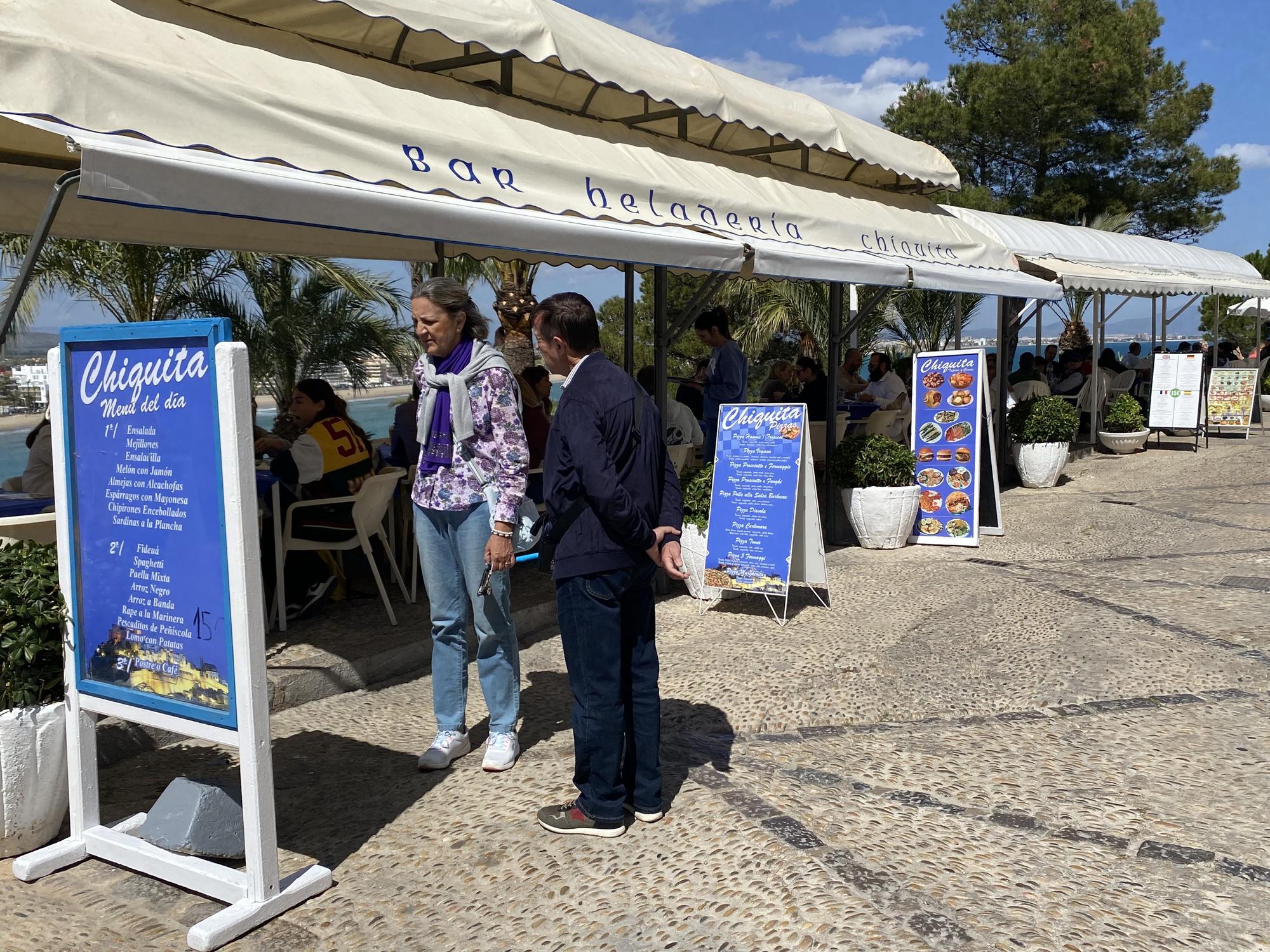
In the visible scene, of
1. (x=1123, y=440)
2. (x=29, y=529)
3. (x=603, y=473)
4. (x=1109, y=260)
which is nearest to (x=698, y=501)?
(x=603, y=473)

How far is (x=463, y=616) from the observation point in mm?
3988

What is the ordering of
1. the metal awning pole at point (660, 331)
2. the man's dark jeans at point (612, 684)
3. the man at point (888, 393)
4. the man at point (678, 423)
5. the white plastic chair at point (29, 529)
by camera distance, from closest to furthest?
1. the man's dark jeans at point (612, 684)
2. the white plastic chair at point (29, 529)
3. the metal awning pole at point (660, 331)
4. the man at point (678, 423)
5. the man at point (888, 393)

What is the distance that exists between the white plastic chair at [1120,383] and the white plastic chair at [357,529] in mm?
13786

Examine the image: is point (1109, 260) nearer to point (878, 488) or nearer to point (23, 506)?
point (878, 488)

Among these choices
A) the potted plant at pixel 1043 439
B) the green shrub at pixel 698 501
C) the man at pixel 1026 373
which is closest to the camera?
the green shrub at pixel 698 501

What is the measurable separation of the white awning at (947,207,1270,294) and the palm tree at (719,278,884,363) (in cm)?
419

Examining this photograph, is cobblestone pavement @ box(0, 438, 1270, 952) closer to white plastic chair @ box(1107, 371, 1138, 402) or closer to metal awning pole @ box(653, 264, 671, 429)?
metal awning pole @ box(653, 264, 671, 429)

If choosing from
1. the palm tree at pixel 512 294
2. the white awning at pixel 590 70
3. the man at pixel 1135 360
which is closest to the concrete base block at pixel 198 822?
the white awning at pixel 590 70

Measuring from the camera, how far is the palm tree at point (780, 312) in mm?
21375

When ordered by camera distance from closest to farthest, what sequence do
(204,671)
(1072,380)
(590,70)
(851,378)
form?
(204,671), (590,70), (851,378), (1072,380)

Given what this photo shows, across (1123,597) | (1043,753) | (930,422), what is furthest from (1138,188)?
(1043,753)

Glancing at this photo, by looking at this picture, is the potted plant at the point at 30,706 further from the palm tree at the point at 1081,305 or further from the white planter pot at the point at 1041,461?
the palm tree at the point at 1081,305

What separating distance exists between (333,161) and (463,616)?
1.92m

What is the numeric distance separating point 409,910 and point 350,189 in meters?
2.46
